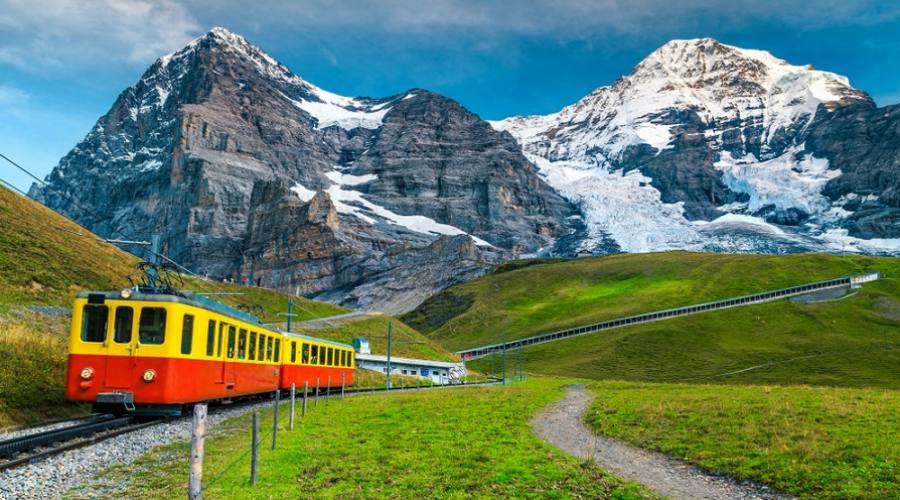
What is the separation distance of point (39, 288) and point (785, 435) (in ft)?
143

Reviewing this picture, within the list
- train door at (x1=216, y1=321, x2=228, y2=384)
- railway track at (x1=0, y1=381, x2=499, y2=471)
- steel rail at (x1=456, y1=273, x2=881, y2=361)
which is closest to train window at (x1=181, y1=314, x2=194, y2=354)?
train door at (x1=216, y1=321, x2=228, y2=384)

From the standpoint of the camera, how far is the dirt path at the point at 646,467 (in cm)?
1700

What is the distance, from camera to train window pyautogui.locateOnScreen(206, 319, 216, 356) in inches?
1024

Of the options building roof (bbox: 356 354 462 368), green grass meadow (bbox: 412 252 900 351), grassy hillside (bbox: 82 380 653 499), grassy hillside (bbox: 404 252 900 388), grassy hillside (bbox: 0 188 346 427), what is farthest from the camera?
green grass meadow (bbox: 412 252 900 351)

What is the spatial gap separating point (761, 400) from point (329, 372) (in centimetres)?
3029

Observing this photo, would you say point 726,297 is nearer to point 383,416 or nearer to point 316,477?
point 383,416

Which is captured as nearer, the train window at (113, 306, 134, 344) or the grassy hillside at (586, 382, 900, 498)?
the grassy hillside at (586, 382, 900, 498)

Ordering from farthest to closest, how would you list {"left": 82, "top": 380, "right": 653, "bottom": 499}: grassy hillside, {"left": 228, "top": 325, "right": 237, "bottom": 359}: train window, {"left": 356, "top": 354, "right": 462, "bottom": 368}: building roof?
1. {"left": 356, "top": 354, "right": 462, "bottom": 368}: building roof
2. {"left": 228, "top": 325, "right": 237, "bottom": 359}: train window
3. {"left": 82, "top": 380, "right": 653, "bottom": 499}: grassy hillside

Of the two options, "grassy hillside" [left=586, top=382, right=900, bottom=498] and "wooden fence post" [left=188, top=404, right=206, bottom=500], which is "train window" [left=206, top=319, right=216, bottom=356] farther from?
"grassy hillside" [left=586, top=382, right=900, bottom=498]

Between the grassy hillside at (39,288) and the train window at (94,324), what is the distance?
3765 millimetres

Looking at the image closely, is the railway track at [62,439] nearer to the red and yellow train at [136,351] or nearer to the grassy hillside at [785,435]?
the red and yellow train at [136,351]

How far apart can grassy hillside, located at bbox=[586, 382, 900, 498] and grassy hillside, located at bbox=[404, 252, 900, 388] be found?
80867 millimetres

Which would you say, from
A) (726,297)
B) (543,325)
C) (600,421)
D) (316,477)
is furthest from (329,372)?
(726,297)

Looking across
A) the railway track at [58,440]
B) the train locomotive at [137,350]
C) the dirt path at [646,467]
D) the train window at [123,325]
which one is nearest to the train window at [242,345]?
the train locomotive at [137,350]
